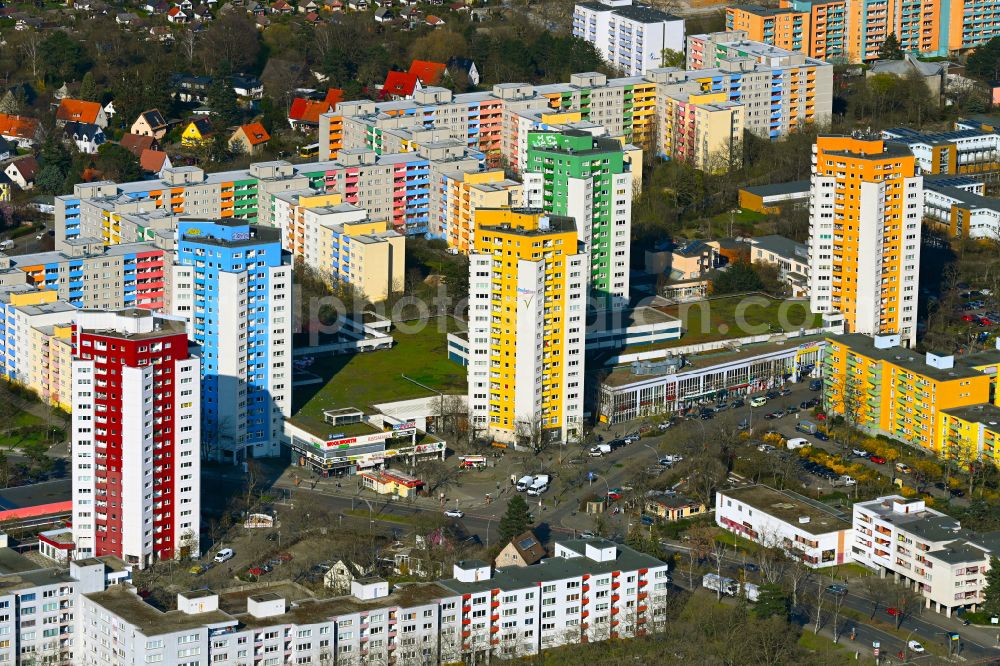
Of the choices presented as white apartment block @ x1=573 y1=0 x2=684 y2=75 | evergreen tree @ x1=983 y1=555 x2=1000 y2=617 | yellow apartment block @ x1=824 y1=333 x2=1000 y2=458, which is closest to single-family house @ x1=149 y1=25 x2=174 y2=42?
white apartment block @ x1=573 y1=0 x2=684 y2=75

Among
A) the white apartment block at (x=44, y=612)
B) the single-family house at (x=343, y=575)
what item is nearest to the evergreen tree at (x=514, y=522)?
the single-family house at (x=343, y=575)

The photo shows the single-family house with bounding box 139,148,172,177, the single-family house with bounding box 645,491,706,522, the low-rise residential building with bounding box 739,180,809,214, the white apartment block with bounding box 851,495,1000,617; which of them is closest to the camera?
the white apartment block with bounding box 851,495,1000,617

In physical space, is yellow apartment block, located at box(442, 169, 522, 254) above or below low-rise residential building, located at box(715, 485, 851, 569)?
above

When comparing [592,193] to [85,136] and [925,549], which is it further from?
[85,136]

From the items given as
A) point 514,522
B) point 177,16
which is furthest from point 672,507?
point 177,16

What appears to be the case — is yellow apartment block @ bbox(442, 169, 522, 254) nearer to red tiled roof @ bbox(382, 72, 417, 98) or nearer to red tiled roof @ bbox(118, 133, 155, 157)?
red tiled roof @ bbox(118, 133, 155, 157)
